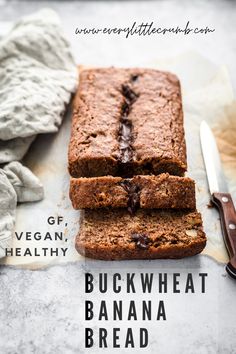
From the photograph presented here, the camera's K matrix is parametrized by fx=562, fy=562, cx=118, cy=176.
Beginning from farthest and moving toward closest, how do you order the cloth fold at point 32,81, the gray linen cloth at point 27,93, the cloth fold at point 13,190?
the cloth fold at point 32,81, the gray linen cloth at point 27,93, the cloth fold at point 13,190

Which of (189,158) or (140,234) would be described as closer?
(140,234)

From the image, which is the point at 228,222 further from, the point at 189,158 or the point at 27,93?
the point at 27,93

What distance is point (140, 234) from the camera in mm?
3172

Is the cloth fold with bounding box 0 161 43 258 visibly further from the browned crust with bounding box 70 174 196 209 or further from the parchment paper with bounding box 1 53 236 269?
the browned crust with bounding box 70 174 196 209

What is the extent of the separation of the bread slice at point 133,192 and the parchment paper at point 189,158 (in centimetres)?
25

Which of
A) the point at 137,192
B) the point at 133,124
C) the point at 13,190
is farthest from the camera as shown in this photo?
the point at 133,124

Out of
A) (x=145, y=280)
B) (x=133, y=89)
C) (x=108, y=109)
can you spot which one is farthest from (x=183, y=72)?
(x=145, y=280)

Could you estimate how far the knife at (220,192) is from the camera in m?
3.21

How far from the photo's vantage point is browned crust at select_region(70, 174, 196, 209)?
10.6ft

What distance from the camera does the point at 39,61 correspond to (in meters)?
4.12

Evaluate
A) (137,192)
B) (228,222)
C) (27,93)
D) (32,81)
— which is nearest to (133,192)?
(137,192)

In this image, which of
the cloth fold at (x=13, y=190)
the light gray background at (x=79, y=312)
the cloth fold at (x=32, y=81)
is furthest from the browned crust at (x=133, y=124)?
the light gray background at (x=79, y=312)

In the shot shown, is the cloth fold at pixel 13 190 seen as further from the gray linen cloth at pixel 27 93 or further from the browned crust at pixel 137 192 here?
the browned crust at pixel 137 192

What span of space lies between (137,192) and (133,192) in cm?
2
